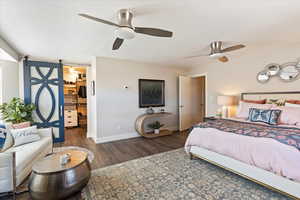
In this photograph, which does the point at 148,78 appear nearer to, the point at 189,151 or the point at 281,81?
the point at 189,151

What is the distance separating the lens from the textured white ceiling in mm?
1742

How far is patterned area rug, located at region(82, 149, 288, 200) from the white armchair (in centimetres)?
87

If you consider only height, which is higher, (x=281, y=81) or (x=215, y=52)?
(x=215, y=52)

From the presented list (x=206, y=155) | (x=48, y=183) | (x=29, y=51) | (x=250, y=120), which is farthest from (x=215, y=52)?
(x=29, y=51)

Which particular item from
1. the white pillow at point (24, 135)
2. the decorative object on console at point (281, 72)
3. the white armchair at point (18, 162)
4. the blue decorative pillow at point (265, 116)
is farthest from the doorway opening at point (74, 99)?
the decorative object on console at point (281, 72)

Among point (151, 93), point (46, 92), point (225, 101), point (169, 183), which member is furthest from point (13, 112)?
point (225, 101)

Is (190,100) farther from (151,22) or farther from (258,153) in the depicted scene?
(151,22)

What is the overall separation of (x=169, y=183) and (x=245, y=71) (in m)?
3.62

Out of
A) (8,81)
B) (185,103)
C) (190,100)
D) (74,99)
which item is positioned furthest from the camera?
(74,99)

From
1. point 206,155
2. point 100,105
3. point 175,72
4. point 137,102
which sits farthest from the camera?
point 175,72

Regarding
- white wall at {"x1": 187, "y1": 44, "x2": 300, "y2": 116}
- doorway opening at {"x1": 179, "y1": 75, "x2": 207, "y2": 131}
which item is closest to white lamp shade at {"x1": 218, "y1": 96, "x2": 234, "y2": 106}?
white wall at {"x1": 187, "y1": 44, "x2": 300, "y2": 116}

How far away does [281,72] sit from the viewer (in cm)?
332

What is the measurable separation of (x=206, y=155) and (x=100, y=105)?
2919 mm

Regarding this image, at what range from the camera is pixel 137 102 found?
465 cm
